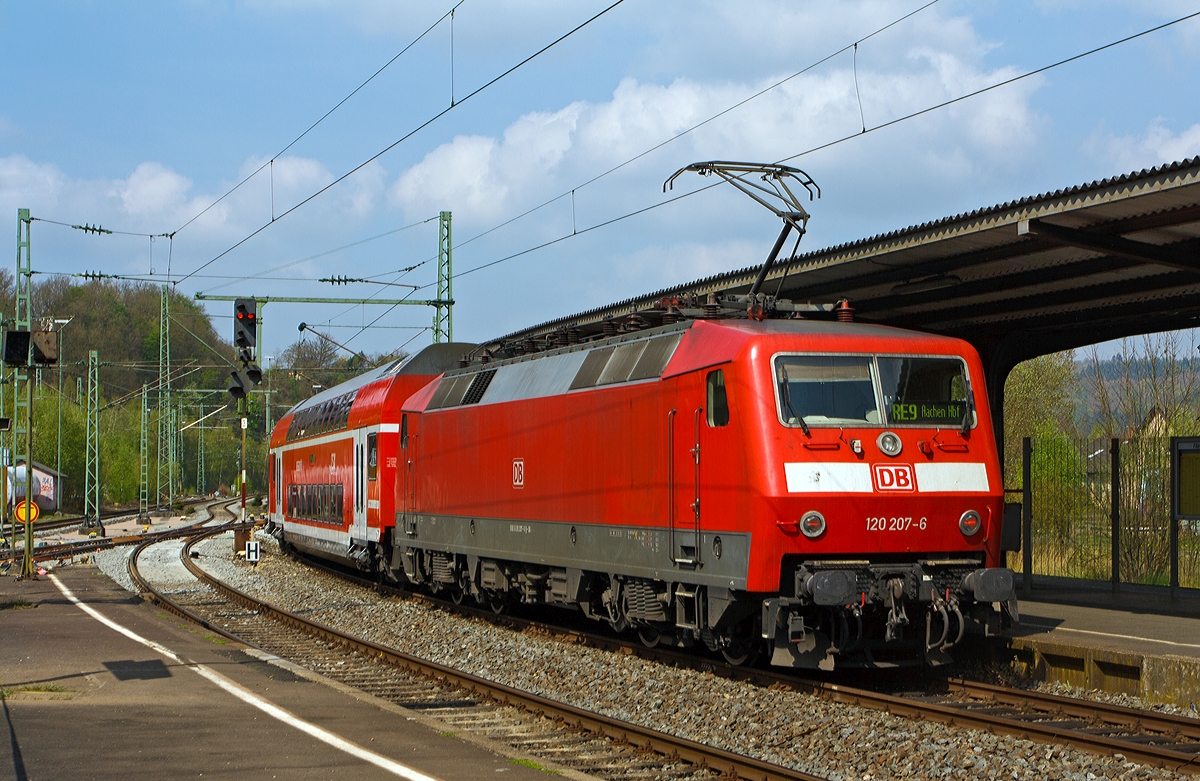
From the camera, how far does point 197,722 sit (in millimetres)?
9695

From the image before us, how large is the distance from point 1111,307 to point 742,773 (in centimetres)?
1052

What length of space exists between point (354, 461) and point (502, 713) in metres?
13.9

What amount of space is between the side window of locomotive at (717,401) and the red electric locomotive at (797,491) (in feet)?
0.07

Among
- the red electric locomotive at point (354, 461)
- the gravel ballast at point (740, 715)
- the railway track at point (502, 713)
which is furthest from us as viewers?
the red electric locomotive at point (354, 461)

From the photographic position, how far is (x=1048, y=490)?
19891mm

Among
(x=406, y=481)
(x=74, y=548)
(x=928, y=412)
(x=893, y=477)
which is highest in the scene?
(x=928, y=412)

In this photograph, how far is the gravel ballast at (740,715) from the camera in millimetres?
8414

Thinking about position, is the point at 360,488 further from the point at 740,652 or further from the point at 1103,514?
the point at 1103,514

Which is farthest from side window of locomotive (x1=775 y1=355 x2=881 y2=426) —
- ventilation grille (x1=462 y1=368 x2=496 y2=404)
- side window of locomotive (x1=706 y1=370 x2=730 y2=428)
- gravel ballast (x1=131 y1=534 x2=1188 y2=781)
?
ventilation grille (x1=462 y1=368 x2=496 y2=404)

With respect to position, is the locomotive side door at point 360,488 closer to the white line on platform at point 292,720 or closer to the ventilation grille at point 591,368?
the white line on platform at point 292,720

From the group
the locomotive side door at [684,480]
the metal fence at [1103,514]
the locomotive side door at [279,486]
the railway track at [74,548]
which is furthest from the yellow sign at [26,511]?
the metal fence at [1103,514]

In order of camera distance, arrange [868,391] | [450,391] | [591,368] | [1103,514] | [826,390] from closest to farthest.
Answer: [826,390], [868,391], [591,368], [450,391], [1103,514]

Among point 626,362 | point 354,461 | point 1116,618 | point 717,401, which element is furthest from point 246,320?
point 1116,618

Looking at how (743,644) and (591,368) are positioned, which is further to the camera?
(591,368)
